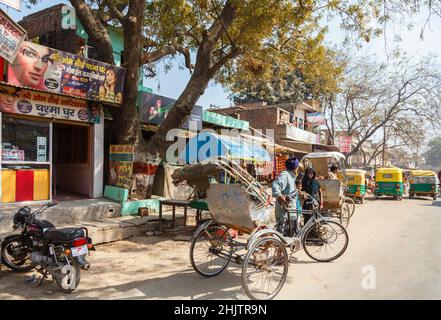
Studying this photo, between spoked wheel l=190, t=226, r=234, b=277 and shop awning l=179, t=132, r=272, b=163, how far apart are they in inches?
142

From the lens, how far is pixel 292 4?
945 centimetres

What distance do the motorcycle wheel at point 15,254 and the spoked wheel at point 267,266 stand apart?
352 centimetres

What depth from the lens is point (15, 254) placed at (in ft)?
17.0

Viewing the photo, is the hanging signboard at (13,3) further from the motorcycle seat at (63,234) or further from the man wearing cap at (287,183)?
the man wearing cap at (287,183)

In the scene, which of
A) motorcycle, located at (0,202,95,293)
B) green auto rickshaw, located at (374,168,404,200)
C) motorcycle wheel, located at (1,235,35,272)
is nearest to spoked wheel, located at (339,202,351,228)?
motorcycle, located at (0,202,95,293)

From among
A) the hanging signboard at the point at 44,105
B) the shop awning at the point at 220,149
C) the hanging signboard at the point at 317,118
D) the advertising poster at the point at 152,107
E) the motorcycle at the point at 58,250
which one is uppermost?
the hanging signboard at the point at 317,118

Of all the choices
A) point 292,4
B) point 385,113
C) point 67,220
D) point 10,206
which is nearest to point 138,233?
point 67,220

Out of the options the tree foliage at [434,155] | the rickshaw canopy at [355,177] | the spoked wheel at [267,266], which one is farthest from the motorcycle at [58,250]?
the tree foliage at [434,155]

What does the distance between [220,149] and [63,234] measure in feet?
19.3

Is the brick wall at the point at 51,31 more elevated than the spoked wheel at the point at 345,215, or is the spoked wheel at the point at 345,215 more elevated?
the brick wall at the point at 51,31

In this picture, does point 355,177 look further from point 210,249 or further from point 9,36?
point 9,36

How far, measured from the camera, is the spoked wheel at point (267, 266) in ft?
14.4
